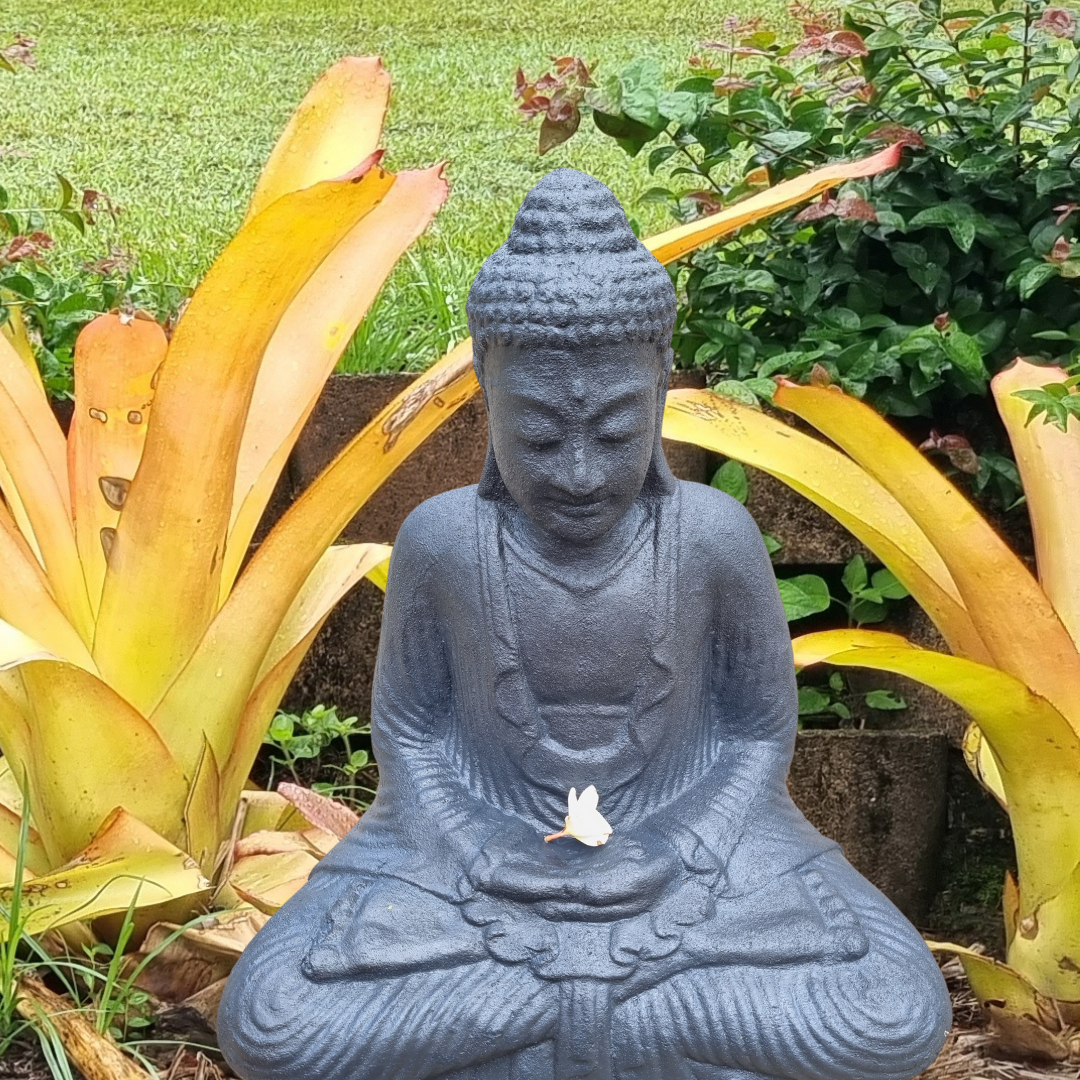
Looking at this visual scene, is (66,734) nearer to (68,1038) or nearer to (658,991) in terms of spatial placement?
(68,1038)

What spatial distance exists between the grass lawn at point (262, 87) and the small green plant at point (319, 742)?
1.69 meters

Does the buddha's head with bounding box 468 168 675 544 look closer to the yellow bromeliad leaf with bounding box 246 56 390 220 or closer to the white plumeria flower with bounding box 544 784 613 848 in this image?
the white plumeria flower with bounding box 544 784 613 848

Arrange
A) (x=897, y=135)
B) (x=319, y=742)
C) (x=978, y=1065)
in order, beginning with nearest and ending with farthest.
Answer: (x=978, y=1065), (x=897, y=135), (x=319, y=742)

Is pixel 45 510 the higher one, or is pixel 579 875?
pixel 45 510

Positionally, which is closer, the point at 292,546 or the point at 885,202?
the point at 292,546

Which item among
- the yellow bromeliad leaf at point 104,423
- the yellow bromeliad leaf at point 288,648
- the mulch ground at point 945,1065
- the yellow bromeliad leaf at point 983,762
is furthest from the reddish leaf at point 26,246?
the yellow bromeliad leaf at point 983,762

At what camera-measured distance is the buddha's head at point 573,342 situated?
5.71 ft

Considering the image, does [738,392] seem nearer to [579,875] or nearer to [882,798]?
[882,798]

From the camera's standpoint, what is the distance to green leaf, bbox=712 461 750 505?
9.61 feet

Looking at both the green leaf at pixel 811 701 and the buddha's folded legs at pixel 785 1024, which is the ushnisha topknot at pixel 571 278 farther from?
the green leaf at pixel 811 701

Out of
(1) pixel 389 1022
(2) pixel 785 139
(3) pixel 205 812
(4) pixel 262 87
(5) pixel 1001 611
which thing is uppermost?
(4) pixel 262 87

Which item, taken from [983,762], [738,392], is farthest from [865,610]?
[738,392]

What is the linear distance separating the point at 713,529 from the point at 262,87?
12.0ft

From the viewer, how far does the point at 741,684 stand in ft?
6.61
